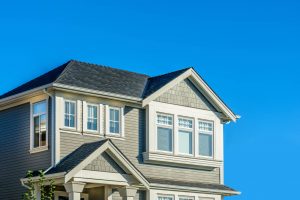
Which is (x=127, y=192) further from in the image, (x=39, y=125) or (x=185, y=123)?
(x=185, y=123)

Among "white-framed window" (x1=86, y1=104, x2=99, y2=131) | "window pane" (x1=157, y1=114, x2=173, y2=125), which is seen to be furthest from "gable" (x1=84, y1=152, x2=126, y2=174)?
"window pane" (x1=157, y1=114, x2=173, y2=125)

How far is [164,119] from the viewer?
34.3 m

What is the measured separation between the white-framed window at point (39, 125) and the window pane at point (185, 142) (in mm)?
6927

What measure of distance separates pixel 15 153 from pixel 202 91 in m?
9.65

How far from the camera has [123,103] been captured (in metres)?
33.0

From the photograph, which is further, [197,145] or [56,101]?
[197,145]

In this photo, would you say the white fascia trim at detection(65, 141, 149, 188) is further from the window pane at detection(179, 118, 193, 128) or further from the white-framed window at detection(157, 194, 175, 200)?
the window pane at detection(179, 118, 193, 128)

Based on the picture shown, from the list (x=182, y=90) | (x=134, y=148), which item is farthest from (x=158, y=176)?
(x=182, y=90)

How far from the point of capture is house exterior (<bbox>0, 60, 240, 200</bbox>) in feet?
96.8

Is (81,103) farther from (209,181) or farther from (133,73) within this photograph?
(209,181)

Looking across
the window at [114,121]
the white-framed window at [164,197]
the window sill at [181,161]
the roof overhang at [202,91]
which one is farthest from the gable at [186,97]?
the white-framed window at [164,197]

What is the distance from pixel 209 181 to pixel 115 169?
26.6 feet

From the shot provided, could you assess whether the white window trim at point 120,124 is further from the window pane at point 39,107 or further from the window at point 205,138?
the window at point 205,138

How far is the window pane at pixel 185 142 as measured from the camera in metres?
34.7
